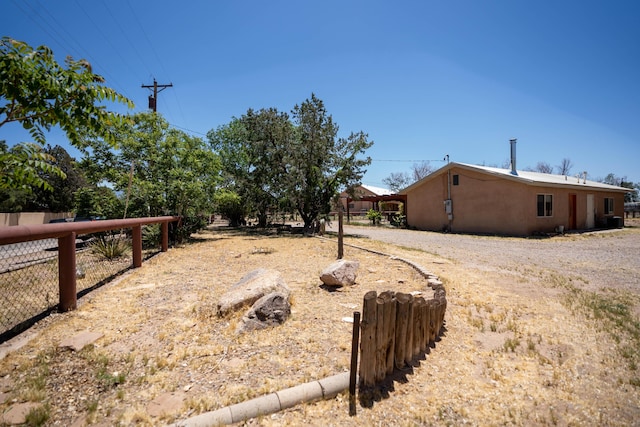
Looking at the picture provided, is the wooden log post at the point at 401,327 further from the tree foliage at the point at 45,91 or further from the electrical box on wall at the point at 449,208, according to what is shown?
the electrical box on wall at the point at 449,208

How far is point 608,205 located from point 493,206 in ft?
37.1

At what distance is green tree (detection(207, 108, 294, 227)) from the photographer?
17406 mm

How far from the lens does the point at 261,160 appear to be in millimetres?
18703

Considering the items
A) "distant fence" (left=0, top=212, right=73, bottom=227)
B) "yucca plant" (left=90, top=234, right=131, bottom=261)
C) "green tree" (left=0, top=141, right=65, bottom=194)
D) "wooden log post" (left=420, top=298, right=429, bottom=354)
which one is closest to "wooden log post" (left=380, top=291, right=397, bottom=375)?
"wooden log post" (left=420, top=298, right=429, bottom=354)

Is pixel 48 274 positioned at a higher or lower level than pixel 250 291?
lower

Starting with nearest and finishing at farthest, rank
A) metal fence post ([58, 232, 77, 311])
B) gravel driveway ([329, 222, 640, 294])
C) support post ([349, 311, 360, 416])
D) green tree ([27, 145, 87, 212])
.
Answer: support post ([349, 311, 360, 416]) < metal fence post ([58, 232, 77, 311]) < gravel driveway ([329, 222, 640, 294]) < green tree ([27, 145, 87, 212])

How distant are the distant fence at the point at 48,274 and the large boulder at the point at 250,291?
7.35 ft

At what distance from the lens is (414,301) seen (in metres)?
3.27

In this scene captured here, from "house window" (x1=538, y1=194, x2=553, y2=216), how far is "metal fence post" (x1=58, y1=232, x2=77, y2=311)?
62.8 feet

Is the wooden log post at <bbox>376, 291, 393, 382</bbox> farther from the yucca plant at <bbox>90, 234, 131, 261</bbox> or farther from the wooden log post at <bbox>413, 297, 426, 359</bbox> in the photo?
the yucca plant at <bbox>90, 234, 131, 261</bbox>

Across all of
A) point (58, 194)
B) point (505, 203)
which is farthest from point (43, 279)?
point (58, 194)

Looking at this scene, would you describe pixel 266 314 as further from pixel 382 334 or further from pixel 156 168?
pixel 156 168

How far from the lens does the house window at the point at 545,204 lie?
53.3ft

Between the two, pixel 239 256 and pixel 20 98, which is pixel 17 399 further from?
pixel 239 256
